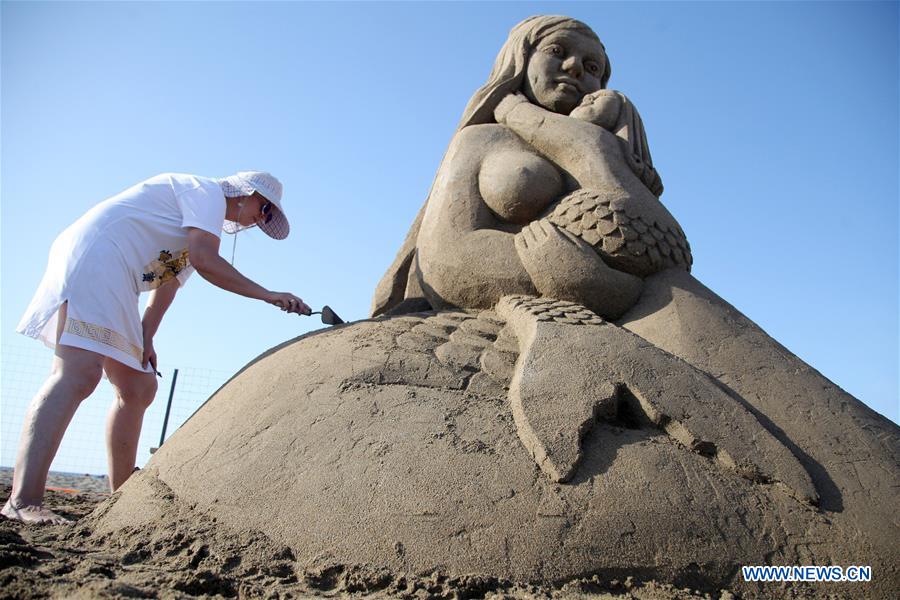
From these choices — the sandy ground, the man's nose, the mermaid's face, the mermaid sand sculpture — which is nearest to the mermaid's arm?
the mermaid sand sculpture

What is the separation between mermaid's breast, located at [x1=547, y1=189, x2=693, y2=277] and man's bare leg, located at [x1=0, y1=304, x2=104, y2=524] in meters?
2.11

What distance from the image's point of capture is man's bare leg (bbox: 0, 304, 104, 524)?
282cm

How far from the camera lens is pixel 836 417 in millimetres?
2770

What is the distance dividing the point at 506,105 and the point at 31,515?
2.94 m

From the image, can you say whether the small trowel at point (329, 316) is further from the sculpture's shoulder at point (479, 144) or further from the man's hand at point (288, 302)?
the sculpture's shoulder at point (479, 144)

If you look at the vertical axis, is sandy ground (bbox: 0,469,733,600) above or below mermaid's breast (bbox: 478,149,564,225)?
below

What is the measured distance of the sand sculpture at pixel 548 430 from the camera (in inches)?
87.7

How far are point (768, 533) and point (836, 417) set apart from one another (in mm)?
698

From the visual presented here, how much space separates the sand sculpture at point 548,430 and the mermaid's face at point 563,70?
26.5 inches

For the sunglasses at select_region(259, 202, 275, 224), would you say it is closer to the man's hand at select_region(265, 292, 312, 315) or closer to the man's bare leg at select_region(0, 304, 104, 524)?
the man's hand at select_region(265, 292, 312, 315)

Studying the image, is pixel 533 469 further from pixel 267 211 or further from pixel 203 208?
pixel 267 211

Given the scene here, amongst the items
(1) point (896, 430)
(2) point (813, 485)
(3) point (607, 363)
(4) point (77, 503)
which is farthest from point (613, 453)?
(4) point (77, 503)

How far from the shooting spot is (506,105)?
161 inches

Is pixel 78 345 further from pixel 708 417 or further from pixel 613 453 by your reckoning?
pixel 708 417
